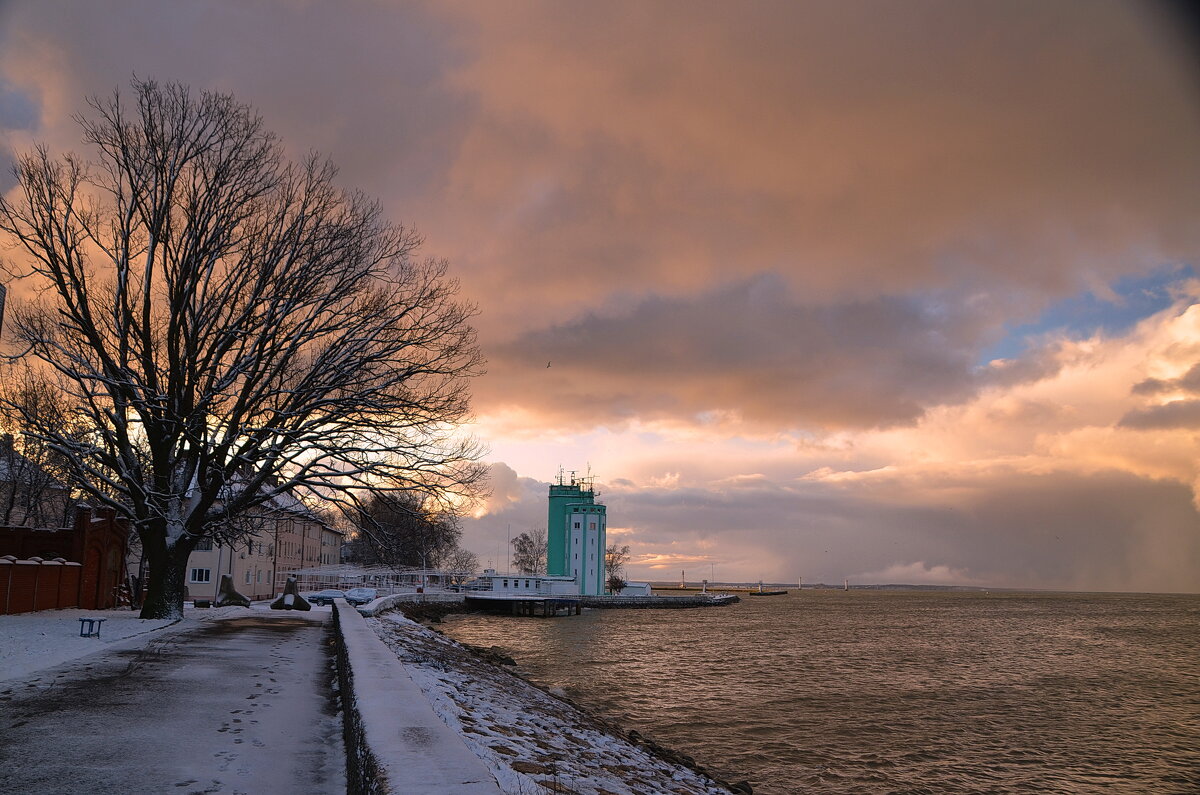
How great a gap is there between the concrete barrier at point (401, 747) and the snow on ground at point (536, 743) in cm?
59

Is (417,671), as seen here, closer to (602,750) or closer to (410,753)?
(602,750)

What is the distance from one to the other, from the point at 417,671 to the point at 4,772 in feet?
24.2

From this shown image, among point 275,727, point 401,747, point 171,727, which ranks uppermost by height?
point 401,747

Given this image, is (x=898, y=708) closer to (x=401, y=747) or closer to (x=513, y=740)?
(x=513, y=740)

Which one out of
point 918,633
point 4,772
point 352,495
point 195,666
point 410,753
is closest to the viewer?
point 410,753

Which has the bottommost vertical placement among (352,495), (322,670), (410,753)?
(322,670)

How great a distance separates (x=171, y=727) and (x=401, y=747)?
4.19 m

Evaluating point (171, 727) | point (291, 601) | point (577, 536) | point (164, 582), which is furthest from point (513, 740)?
point (577, 536)

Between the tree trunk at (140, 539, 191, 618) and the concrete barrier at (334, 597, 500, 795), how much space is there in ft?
49.2

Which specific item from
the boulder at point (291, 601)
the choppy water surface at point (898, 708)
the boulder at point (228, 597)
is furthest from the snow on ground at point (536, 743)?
the boulder at point (228, 597)

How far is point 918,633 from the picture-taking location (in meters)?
70.1

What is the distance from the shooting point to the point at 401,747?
5.87 m

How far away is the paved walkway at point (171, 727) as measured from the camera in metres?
6.80

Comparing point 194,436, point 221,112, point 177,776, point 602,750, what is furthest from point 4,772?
point 221,112
